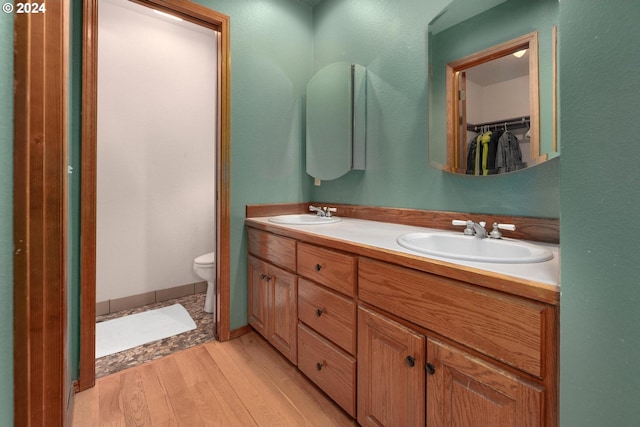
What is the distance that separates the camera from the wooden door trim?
0.52 meters

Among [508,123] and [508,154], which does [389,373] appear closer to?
[508,154]

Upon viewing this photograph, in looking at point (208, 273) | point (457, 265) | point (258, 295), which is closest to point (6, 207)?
point (457, 265)

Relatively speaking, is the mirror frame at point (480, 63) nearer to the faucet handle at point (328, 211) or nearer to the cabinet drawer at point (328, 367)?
the faucet handle at point (328, 211)

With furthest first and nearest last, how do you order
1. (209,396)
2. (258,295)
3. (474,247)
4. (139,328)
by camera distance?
(139,328) < (258,295) < (209,396) < (474,247)

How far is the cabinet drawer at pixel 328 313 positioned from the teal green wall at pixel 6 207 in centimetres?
98

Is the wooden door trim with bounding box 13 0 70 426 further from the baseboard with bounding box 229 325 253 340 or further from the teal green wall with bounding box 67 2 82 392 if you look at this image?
the baseboard with bounding box 229 325 253 340

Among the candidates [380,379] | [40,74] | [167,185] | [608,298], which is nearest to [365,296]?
[380,379]

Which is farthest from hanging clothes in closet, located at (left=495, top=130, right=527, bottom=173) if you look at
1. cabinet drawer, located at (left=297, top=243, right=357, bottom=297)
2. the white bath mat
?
the white bath mat

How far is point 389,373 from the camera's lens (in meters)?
1.06

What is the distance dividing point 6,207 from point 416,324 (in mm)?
1046

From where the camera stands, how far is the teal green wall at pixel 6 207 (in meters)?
0.50

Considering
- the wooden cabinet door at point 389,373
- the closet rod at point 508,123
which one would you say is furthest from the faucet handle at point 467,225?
the wooden cabinet door at point 389,373

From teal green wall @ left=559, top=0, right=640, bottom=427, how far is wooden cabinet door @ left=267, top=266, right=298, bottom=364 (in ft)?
3.79

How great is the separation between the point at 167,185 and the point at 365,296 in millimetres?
2315
